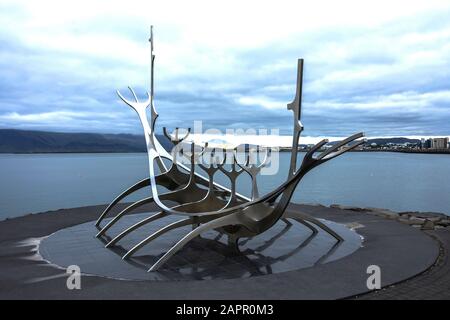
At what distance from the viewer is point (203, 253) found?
37.6 feet

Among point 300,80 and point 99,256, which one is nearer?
point 300,80

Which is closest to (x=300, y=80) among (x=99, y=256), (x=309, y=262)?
(x=309, y=262)

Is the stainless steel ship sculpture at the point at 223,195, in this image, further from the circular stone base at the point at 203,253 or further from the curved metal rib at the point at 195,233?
the circular stone base at the point at 203,253

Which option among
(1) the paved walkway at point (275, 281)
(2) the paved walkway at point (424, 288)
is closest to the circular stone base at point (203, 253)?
(1) the paved walkway at point (275, 281)

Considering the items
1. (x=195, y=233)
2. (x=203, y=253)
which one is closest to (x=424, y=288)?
(x=195, y=233)

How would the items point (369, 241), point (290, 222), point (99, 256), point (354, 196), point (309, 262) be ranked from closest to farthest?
point (309, 262), point (99, 256), point (369, 241), point (290, 222), point (354, 196)

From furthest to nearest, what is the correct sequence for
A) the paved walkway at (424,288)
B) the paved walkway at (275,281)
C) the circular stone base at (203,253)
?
the circular stone base at (203,253), the paved walkway at (275,281), the paved walkway at (424,288)

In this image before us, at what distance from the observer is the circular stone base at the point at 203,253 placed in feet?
32.1

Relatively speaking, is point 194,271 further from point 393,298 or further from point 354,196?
point 354,196

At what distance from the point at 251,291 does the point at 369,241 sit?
19.2ft

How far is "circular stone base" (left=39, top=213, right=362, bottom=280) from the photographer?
9.78 meters

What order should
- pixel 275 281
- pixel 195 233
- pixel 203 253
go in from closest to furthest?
1. pixel 275 281
2. pixel 195 233
3. pixel 203 253

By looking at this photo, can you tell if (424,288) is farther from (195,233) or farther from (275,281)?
(195,233)

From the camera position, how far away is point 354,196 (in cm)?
4734
